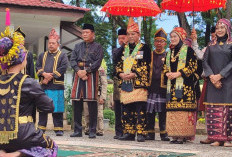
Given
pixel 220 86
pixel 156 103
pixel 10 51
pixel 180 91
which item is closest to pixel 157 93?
pixel 156 103

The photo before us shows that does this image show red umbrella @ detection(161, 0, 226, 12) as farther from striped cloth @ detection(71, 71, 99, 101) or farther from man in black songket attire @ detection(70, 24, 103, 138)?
striped cloth @ detection(71, 71, 99, 101)

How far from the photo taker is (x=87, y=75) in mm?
8992

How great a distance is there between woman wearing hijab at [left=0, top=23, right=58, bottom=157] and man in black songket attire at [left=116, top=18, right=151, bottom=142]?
154 inches

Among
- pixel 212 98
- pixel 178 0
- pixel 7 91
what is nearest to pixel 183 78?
pixel 212 98

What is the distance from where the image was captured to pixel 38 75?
360 inches

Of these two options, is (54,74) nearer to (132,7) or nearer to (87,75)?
(87,75)

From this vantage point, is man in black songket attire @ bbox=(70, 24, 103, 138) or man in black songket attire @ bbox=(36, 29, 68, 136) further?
man in black songket attire @ bbox=(36, 29, 68, 136)

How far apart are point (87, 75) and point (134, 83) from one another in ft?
3.08

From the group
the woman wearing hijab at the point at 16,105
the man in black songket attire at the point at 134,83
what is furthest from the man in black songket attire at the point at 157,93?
the woman wearing hijab at the point at 16,105

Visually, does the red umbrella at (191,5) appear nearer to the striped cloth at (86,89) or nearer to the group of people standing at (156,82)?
the group of people standing at (156,82)

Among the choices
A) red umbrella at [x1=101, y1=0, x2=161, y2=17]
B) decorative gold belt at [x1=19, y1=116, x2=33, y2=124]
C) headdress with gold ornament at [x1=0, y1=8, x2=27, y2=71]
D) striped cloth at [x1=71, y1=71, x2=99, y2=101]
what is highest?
red umbrella at [x1=101, y1=0, x2=161, y2=17]

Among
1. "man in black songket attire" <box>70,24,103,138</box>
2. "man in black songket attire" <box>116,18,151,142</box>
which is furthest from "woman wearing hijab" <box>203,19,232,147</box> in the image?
"man in black songket attire" <box>70,24,103,138</box>

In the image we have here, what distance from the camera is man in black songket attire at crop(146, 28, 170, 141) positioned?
880 centimetres

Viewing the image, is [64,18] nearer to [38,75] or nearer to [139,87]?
[38,75]
